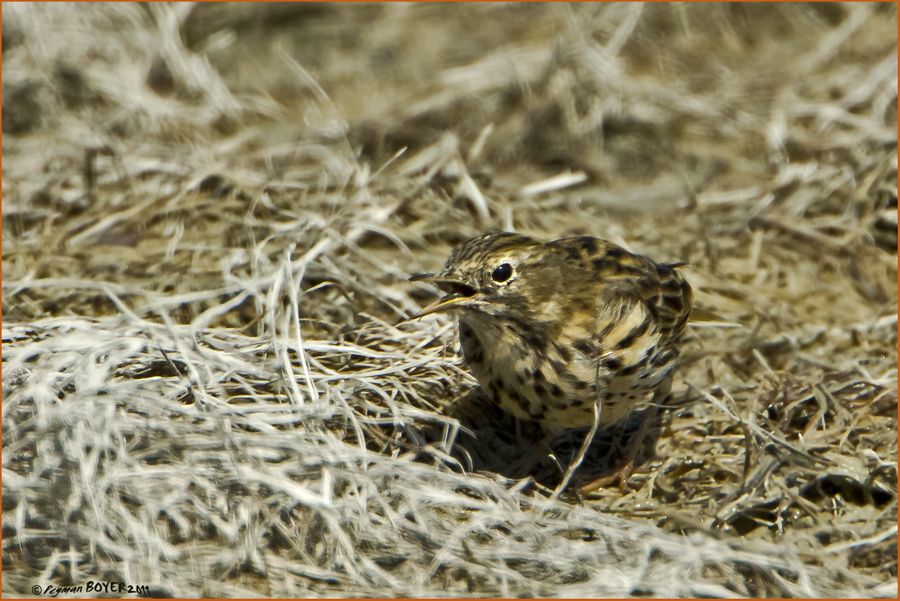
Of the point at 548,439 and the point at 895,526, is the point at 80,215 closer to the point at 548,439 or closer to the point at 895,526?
the point at 548,439

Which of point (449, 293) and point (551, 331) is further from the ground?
point (449, 293)

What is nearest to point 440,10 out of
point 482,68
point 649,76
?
point 482,68

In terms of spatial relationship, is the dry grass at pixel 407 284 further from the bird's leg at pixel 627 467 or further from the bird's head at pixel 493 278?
the bird's head at pixel 493 278

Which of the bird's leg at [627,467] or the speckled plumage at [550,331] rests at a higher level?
the speckled plumage at [550,331]

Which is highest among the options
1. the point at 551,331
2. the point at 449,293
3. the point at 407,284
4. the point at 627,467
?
the point at 407,284

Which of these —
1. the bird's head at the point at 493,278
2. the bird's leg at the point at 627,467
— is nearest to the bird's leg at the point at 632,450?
the bird's leg at the point at 627,467

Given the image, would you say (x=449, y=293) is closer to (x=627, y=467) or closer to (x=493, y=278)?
(x=493, y=278)

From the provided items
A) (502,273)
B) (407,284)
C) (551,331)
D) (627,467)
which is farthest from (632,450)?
(407,284)
